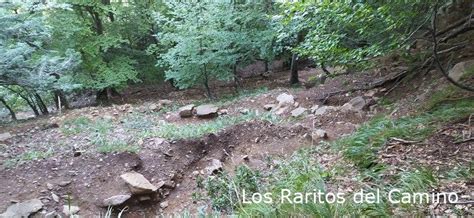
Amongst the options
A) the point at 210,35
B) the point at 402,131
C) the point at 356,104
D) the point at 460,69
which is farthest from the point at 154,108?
the point at 460,69

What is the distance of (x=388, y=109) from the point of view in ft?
19.0

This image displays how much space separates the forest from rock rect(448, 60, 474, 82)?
0.03 metres

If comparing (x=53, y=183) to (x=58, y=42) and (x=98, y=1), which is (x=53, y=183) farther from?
(x=98, y=1)

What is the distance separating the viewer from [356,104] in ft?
21.6

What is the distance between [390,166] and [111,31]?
10.4m

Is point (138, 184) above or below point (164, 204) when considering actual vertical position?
above

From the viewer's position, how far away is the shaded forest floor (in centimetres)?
331

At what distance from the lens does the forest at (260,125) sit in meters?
3.05

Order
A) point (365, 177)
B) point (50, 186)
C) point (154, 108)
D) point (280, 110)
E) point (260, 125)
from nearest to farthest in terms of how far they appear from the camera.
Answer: point (365, 177) → point (50, 186) → point (260, 125) → point (280, 110) → point (154, 108)

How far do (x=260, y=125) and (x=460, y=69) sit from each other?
3.46 meters

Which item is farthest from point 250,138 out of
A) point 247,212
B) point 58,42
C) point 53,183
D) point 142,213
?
point 58,42

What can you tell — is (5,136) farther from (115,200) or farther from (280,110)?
(280,110)

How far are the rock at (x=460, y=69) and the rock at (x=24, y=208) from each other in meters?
5.85

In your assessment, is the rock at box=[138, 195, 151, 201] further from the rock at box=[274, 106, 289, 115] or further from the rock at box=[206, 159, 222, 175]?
the rock at box=[274, 106, 289, 115]
